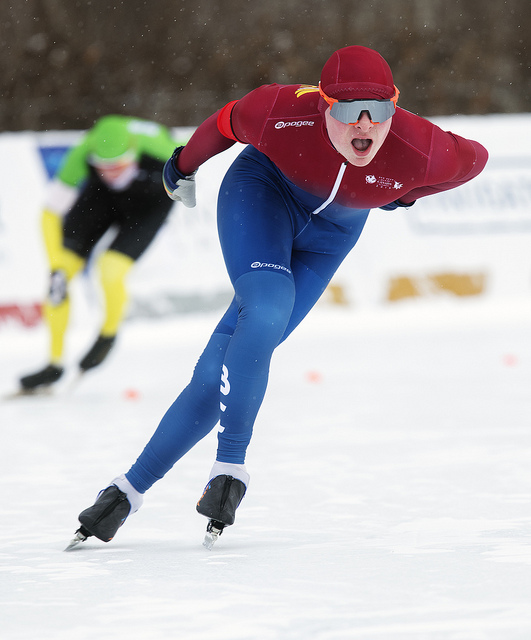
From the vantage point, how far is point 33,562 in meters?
2.10

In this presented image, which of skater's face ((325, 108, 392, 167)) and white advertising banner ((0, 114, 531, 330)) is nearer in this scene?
skater's face ((325, 108, 392, 167))

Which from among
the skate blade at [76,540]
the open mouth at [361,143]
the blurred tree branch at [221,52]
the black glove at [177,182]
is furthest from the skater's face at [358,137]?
the blurred tree branch at [221,52]

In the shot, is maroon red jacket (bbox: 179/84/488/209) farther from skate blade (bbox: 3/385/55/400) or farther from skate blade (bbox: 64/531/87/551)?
skate blade (bbox: 3/385/55/400)

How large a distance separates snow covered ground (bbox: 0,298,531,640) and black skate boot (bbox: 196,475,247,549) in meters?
0.06

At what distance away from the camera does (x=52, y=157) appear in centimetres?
719

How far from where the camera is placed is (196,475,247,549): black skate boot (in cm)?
211

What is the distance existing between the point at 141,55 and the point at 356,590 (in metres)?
9.91

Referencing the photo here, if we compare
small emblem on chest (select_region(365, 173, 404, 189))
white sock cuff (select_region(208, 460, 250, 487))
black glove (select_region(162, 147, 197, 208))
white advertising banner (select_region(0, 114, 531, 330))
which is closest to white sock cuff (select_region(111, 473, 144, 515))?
white sock cuff (select_region(208, 460, 250, 487))

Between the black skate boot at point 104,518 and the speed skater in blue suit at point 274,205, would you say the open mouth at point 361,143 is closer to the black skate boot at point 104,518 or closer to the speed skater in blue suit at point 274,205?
the speed skater in blue suit at point 274,205

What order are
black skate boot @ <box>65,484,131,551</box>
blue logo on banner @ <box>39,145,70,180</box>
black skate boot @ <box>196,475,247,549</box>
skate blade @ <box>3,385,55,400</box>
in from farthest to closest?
blue logo on banner @ <box>39,145,70,180</box> → skate blade @ <box>3,385,55,400</box> → black skate boot @ <box>65,484,131,551</box> → black skate boot @ <box>196,475,247,549</box>

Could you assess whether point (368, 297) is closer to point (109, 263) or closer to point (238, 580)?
point (109, 263)

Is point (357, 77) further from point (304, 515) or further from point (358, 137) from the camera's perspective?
point (304, 515)

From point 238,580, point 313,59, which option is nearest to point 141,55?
point 313,59

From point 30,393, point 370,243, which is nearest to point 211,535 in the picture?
point 30,393
